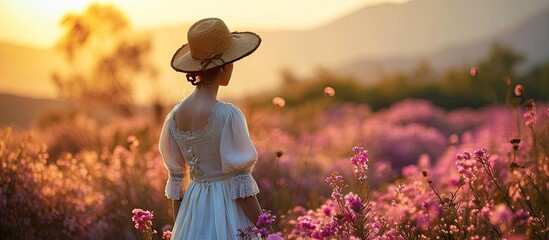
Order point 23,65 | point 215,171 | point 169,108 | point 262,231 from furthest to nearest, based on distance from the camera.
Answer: point 23,65 → point 169,108 → point 215,171 → point 262,231

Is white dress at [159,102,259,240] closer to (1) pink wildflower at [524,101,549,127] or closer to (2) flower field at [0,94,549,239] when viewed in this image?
(2) flower field at [0,94,549,239]

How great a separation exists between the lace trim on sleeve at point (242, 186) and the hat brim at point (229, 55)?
66 centimetres

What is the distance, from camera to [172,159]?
17.2 feet

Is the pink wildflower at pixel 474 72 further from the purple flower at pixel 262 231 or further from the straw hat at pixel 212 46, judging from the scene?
the purple flower at pixel 262 231

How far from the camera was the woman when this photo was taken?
4.77m

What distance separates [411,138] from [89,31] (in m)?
14.9

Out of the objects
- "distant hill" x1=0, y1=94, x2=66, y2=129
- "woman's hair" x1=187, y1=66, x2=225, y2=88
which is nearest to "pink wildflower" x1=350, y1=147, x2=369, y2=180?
"woman's hair" x1=187, y1=66, x2=225, y2=88

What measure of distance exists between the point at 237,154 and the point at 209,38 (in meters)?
0.74

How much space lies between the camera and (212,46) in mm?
4934

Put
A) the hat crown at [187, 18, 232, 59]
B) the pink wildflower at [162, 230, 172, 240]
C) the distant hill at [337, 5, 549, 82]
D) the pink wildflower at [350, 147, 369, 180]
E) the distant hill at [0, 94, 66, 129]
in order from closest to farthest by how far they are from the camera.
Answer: the pink wildflower at [350, 147, 369, 180] → the hat crown at [187, 18, 232, 59] → the pink wildflower at [162, 230, 172, 240] → the distant hill at [0, 94, 66, 129] → the distant hill at [337, 5, 549, 82]

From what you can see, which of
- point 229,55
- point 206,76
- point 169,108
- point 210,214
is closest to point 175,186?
point 210,214

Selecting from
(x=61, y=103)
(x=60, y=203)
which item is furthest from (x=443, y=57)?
(x=60, y=203)

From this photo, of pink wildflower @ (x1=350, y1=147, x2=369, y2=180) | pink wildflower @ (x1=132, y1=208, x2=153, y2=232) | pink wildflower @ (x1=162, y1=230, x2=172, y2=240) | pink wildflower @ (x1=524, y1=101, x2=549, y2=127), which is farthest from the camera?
pink wildflower @ (x1=524, y1=101, x2=549, y2=127)

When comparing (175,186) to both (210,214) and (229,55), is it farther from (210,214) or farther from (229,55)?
(229,55)
